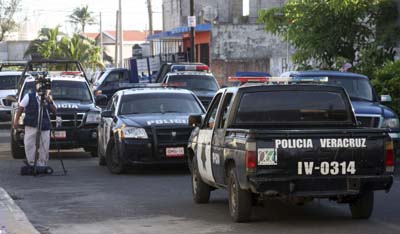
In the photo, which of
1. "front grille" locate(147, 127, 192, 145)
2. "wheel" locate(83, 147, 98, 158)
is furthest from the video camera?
"wheel" locate(83, 147, 98, 158)

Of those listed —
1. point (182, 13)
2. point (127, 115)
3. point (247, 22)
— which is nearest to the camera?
point (127, 115)

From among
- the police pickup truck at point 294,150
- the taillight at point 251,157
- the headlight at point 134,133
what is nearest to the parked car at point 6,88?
the headlight at point 134,133

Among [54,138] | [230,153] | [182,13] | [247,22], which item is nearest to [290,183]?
[230,153]

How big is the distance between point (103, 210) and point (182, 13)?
50.8m

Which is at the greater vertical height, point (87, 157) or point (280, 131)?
point (280, 131)

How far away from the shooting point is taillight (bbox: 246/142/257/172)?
1038 cm

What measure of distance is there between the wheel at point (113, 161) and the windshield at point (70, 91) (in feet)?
15.6

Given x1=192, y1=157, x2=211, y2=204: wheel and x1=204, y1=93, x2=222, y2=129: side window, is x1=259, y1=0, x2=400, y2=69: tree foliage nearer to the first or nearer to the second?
x1=192, y1=157, x2=211, y2=204: wheel

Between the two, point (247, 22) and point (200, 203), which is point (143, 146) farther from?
point (247, 22)

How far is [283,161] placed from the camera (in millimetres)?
10438

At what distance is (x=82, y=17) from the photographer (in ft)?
466

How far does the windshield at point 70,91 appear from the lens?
73.1ft

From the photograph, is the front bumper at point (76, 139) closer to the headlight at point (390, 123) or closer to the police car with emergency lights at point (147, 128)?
the police car with emergency lights at point (147, 128)

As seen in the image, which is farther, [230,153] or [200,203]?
[200,203]
